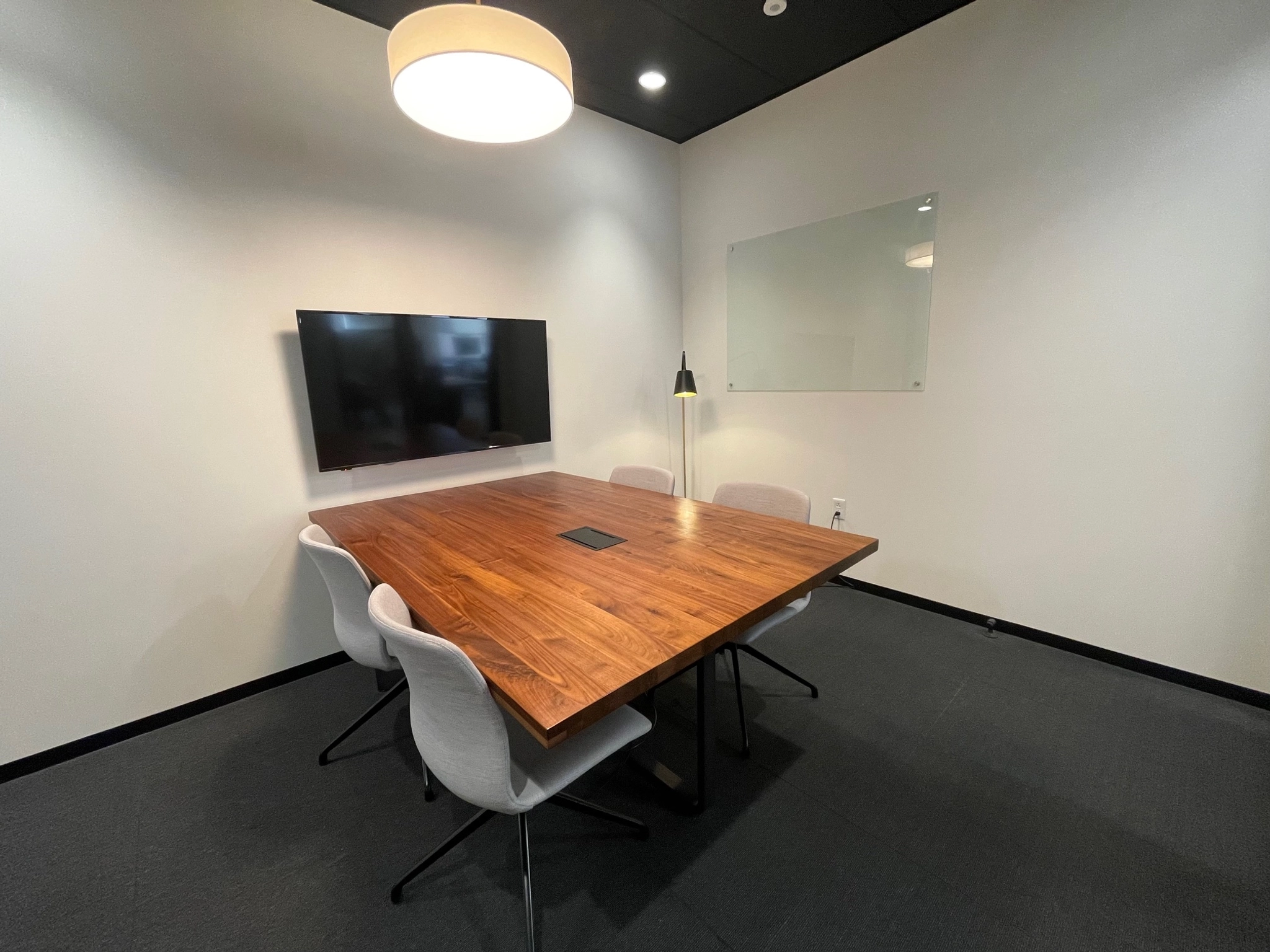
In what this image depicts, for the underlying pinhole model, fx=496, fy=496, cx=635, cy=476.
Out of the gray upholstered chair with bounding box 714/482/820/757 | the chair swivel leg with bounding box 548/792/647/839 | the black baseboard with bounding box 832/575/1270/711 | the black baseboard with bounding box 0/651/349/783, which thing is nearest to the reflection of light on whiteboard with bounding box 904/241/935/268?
the gray upholstered chair with bounding box 714/482/820/757

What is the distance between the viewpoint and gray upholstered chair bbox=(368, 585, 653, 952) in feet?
3.12

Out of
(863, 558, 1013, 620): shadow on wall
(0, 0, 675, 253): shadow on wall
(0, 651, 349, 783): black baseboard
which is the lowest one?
(0, 651, 349, 783): black baseboard

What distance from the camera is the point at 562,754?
1.19 metres

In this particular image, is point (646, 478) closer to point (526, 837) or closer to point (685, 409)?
point (685, 409)

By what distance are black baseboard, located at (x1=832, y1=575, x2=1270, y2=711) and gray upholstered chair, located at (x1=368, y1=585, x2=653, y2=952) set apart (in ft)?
7.34

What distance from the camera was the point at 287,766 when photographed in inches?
71.4

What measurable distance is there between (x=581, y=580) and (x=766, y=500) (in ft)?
3.54

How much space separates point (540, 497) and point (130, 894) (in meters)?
1.76

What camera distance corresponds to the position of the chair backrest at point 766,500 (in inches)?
80.6

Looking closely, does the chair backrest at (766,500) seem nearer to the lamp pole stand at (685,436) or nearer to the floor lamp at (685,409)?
the floor lamp at (685,409)

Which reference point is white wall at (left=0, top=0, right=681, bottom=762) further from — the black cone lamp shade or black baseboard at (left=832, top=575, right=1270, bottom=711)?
black baseboard at (left=832, top=575, right=1270, bottom=711)

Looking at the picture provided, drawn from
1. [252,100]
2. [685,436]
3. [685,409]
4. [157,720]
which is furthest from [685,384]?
[157,720]

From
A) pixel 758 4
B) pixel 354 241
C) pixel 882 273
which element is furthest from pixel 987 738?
pixel 354 241

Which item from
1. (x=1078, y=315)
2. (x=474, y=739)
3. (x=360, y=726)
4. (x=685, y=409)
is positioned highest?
(x=1078, y=315)
